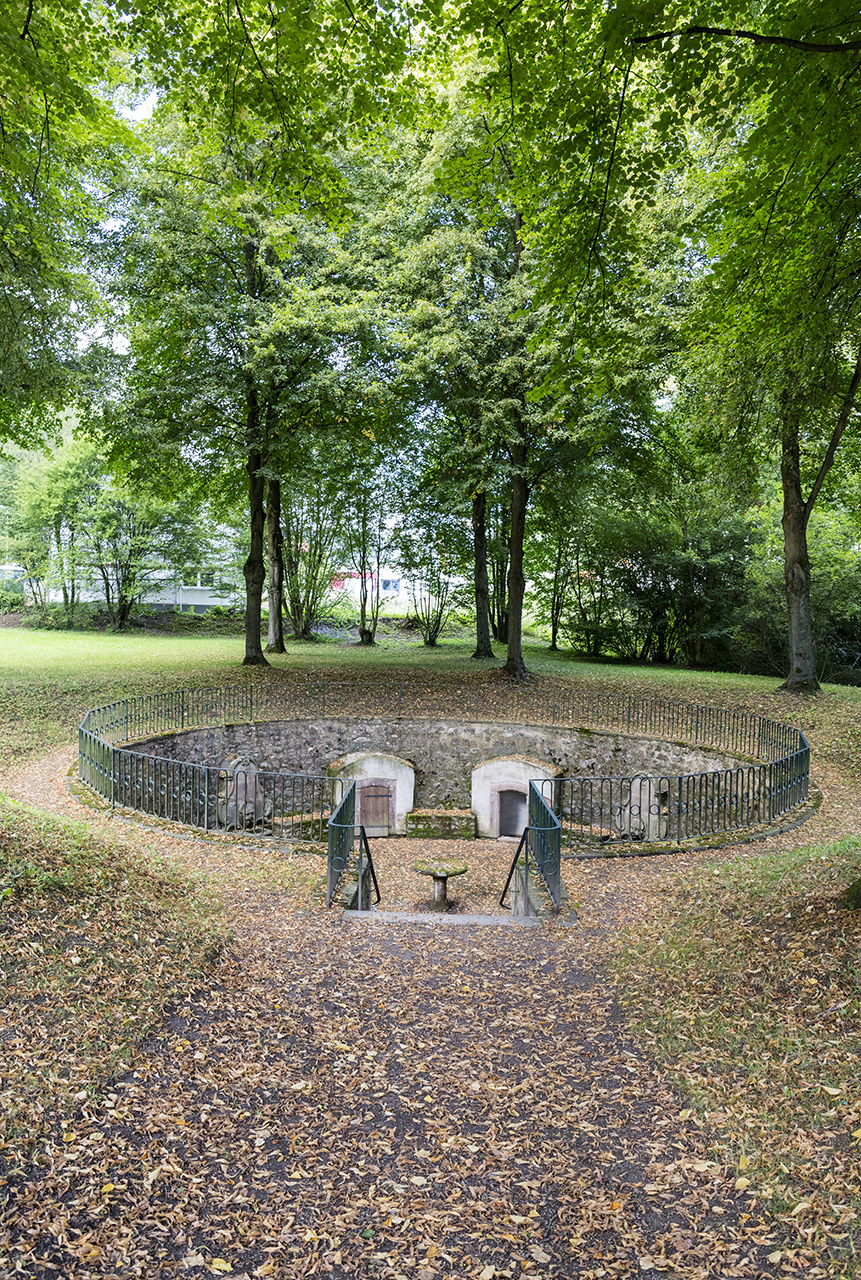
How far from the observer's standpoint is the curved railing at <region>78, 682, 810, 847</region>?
11758 millimetres

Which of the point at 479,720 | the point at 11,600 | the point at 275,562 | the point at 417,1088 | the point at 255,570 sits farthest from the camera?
the point at 11,600

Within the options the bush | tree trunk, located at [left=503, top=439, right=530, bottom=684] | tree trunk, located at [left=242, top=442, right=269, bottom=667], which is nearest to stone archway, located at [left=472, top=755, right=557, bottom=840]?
tree trunk, located at [left=503, top=439, right=530, bottom=684]

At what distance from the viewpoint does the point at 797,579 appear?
18.8m

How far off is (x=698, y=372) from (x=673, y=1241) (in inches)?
598

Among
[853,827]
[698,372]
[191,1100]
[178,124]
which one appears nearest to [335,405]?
[178,124]

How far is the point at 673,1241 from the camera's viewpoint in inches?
123

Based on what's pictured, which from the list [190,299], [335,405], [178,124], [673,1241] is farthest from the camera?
[335,405]

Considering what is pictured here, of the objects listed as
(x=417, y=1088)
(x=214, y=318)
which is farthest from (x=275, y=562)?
(x=417, y=1088)

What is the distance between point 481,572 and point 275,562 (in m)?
7.25

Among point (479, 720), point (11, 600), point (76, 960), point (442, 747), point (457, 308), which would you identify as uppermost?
point (457, 308)

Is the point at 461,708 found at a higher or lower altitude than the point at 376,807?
higher

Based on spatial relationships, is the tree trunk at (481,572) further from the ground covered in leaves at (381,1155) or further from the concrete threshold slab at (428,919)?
the ground covered in leaves at (381,1155)

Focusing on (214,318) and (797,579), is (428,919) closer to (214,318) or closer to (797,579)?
(797,579)

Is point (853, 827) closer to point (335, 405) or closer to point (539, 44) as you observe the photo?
point (539, 44)
